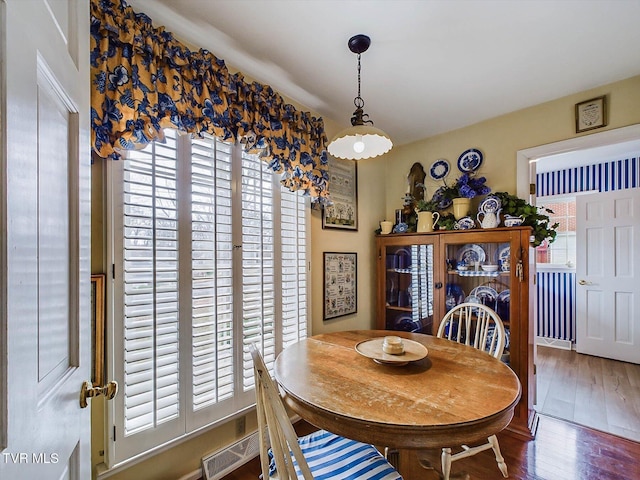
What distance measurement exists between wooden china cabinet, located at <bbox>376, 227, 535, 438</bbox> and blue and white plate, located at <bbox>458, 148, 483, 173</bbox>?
0.66 m

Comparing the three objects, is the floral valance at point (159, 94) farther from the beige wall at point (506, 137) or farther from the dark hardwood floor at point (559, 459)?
the dark hardwood floor at point (559, 459)

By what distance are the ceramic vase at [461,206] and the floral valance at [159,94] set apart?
1550 millimetres

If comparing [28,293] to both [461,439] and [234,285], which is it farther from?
[234,285]

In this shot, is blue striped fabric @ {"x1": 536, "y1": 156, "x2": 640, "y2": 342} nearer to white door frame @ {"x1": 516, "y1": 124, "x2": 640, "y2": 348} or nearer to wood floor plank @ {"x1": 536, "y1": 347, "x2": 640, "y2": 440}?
wood floor plank @ {"x1": 536, "y1": 347, "x2": 640, "y2": 440}

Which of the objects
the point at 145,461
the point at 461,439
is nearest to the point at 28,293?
the point at 461,439

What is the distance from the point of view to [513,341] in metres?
2.15

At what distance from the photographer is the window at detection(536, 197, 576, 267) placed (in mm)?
4125

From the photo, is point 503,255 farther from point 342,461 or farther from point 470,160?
point 342,461

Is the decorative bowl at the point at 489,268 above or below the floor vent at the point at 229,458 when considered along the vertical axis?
above

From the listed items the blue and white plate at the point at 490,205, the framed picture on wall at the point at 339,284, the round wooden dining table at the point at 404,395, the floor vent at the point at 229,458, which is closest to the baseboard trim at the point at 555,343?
the blue and white plate at the point at 490,205

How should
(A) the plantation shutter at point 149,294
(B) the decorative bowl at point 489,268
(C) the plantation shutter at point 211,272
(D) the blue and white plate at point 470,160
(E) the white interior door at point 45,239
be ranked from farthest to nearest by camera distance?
1. (D) the blue and white plate at point 470,160
2. (B) the decorative bowl at point 489,268
3. (C) the plantation shutter at point 211,272
4. (A) the plantation shutter at point 149,294
5. (E) the white interior door at point 45,239

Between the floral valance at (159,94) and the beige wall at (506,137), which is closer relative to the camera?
the floral valance at (159,94)

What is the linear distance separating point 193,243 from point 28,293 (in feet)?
3.87

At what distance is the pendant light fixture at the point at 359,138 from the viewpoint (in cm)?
157
